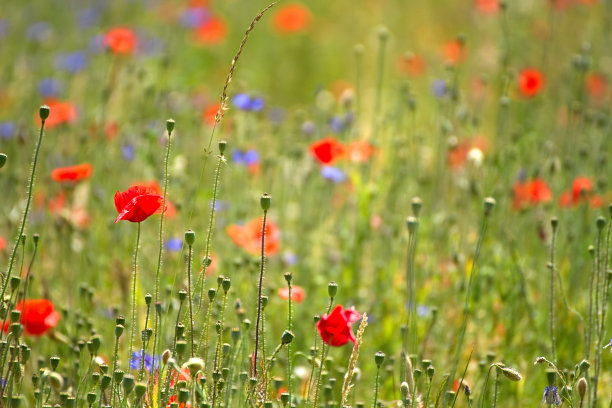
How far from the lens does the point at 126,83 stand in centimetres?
461

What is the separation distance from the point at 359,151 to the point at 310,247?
1.70 ft

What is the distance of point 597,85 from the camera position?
5.99 meters

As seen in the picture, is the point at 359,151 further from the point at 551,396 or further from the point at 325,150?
the point at 551,396

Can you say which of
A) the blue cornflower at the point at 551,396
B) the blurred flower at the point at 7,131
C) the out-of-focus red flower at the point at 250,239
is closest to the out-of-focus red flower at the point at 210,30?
the blurred flower at the point at 7,131

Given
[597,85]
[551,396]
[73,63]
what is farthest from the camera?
[597,85]

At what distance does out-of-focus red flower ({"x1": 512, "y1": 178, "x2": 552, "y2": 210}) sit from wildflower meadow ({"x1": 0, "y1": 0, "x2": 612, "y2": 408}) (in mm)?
11

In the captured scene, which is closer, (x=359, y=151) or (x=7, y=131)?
(x=359, y=151)

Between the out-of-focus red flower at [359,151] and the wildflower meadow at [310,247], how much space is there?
12 mm

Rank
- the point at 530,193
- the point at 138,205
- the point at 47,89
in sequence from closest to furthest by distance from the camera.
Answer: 1. the point at 138,205
2. the point at 530,193
3. the point at 47,89

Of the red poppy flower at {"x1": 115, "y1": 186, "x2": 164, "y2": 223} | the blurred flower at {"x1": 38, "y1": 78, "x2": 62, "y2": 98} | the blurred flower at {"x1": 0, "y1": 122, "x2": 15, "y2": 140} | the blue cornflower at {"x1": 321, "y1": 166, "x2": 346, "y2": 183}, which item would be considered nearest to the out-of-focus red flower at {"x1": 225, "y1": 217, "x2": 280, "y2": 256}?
the blue cornflower at {"x1": 321, "y1": 166, "x2": 346, "y2": 183}

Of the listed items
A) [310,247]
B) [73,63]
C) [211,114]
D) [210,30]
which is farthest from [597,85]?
[73,63]

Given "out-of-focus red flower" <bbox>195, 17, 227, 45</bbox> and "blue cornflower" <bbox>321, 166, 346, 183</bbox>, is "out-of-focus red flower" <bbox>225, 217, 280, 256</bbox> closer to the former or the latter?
"blue cornflower" <bbox>321, 166, 346, 183</bbox>

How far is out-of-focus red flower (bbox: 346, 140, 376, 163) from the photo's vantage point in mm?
3869

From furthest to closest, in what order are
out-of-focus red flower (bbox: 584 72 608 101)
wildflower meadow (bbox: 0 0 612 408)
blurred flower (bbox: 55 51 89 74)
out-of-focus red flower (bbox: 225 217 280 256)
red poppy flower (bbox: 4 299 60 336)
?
out-of-focus red flower (bbox: 584 72 608 101) < blurred flower (bbox: 55 51 89 74) < out-of-focus red flower (bbox: 225 217 280 256) < red poppy flower (bbox: 4 299 60 336) < wildflower meadow (bbox: 0 0 612 408)
